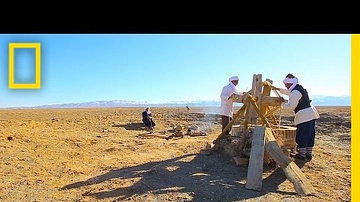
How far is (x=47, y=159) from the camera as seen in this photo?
5.57m

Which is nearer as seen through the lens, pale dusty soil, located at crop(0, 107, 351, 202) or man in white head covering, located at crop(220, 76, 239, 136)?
pale dusty soil, located at crop(0, 107, 351, 202)

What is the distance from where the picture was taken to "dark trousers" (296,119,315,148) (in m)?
4.67

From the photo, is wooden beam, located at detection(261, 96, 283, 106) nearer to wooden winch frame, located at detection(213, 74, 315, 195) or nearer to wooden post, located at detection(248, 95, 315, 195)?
wooden winch frame, located at detection(213, 74, 315, 195)

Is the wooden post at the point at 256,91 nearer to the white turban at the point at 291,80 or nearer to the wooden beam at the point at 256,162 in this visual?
the white turban at the point at 291,80

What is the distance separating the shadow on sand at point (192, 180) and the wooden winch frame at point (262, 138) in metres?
0.14

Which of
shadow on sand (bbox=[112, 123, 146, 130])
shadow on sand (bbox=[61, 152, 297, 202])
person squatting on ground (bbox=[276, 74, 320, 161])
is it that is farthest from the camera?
shadow on sand (bbox=[112, 123, 146, 130])

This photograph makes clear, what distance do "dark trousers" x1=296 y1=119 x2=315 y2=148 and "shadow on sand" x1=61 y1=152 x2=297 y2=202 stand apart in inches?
21.5

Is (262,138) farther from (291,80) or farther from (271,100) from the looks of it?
(291,80)

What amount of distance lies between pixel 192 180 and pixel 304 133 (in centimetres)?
162

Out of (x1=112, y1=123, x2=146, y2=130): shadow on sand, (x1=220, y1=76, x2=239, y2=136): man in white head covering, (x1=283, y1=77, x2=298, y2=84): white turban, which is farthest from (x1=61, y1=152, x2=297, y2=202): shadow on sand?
(x1=112, y1=123, x2=146, y2=130): shadow on sand

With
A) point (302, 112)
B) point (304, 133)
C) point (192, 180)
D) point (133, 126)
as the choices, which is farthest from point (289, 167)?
point (133, 126)

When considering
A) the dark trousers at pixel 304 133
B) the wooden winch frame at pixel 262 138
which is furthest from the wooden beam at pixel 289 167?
the dark trousers at pixel 304 133
